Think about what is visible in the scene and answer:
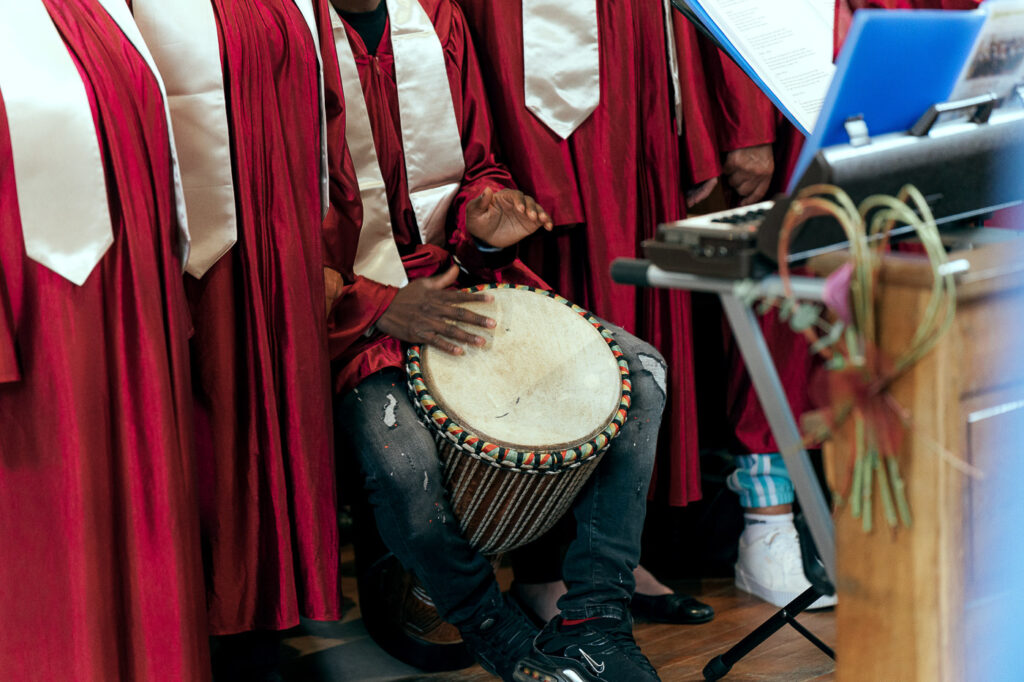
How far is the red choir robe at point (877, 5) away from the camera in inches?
95.9

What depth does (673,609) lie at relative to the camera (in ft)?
8.07

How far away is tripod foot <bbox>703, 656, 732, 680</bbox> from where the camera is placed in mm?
2117

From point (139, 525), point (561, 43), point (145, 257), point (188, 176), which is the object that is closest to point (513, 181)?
point (561, 43)

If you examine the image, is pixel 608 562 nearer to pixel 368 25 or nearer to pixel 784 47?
pixel 784 47

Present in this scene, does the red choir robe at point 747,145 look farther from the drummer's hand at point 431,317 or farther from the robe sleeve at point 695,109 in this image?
the drummer's hand at point 431,317

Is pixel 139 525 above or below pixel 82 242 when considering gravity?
below

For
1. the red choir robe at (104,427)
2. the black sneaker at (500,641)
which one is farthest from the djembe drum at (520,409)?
the red choir robe at (104,427)

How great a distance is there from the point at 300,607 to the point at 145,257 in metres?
0.76

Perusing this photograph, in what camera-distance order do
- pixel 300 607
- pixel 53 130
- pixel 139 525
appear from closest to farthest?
1. pixel 53 130
2. pixel 139 525
3. pixel 300 607

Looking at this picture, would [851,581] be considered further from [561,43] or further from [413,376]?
[561,43]

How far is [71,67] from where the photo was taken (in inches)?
65.4

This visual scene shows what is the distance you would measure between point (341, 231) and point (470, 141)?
0.41m

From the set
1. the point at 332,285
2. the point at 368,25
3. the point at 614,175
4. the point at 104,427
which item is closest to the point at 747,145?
the point at 614,175

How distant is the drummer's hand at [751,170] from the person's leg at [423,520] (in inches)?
40.5
